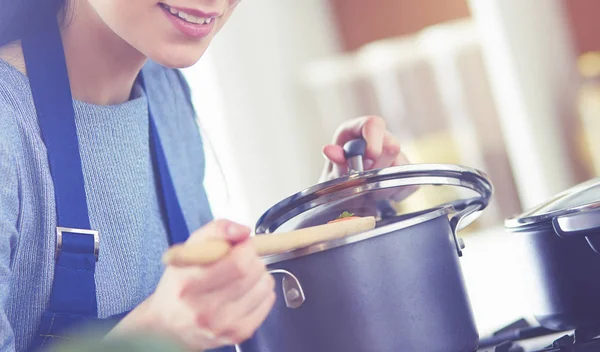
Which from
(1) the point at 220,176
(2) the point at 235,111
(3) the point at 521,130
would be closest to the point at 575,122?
(3) the point at 521,130

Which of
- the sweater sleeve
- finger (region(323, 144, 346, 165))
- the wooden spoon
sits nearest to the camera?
the wooden spoon

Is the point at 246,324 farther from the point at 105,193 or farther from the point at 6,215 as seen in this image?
the point at 105,193

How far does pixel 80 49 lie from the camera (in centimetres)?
101

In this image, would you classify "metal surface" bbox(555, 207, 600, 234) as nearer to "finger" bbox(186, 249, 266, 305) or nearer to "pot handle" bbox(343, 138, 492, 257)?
"pot handle" bbox(343, 138, 492, 257)

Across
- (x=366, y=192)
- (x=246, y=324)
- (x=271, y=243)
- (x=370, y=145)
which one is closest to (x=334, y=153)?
(x=370, y=145)

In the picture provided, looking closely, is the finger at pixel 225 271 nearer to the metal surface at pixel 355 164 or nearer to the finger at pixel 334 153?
the metal surface at pixel 355 164

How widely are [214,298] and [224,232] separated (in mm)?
60

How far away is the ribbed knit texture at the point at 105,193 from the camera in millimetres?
843

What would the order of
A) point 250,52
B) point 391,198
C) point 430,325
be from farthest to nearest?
point 250,52 → point 391,198 → point 430,325

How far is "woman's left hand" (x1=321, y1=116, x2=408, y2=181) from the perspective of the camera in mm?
1106

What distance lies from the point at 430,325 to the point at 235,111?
122 inches

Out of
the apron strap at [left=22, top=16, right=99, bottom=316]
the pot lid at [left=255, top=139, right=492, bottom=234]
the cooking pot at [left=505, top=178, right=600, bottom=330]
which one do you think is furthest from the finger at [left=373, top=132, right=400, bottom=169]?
the apron strap at [left=22, top=16, right=99, bottom=316]

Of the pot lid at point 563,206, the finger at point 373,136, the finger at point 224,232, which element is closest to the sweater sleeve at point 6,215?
the finger at point 224,232

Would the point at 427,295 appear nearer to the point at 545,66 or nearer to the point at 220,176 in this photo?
the point at 220,176
